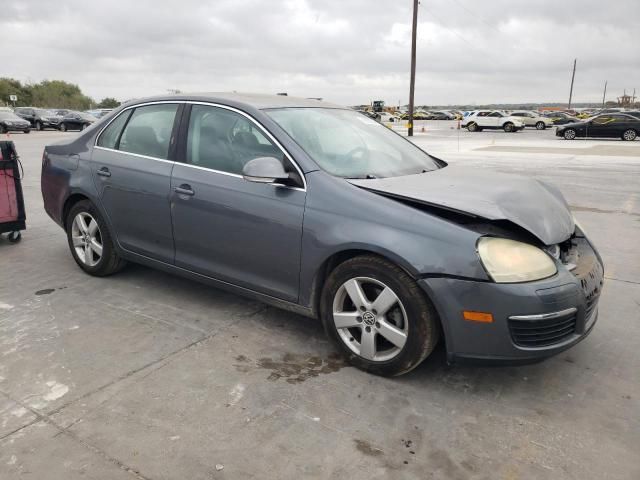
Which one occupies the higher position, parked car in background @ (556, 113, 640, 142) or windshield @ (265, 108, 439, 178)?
windshield @ (265, 108, 439, 178)

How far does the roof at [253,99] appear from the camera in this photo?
12.3 feet

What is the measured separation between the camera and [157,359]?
3.29m

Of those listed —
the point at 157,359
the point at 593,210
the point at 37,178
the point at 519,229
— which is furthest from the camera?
the point at 37,178

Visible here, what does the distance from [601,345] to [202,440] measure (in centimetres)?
260

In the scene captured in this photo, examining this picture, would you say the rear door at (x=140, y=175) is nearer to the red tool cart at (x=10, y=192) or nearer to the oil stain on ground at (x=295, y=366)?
the oil stain on ground at (x=295, y=366)

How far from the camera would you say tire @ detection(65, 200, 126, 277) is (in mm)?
4500

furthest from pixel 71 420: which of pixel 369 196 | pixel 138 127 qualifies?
pixel 138 127

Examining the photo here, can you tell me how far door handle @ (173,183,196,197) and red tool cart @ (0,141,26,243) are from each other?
8.72 ft

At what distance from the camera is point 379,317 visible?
297 centimetres

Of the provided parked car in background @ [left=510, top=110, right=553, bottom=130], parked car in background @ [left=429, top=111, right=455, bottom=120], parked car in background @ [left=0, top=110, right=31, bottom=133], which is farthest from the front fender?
parked car in background @ [left=429, top=111, right=455, bottom=120]

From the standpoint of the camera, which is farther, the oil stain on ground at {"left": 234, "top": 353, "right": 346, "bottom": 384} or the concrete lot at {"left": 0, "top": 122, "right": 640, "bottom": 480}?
the oil stain on ground at {"left": 234, "top": 353, "right": 346, "bottom": 384}

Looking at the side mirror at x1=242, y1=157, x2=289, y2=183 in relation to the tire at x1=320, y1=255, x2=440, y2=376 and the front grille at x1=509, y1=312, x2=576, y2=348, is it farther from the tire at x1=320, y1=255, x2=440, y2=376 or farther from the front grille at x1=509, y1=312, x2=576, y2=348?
the front grille at x1=509, y1=312, x2=576, y2=348

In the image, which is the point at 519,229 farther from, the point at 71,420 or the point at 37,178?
the point at 37,178

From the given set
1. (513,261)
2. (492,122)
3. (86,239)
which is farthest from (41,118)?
(513,261)
